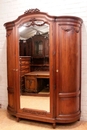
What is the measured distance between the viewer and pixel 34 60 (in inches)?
105

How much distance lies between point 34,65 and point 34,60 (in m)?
0.09

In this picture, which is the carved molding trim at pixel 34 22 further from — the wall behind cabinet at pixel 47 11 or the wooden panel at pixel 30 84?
the wooden panel at pixel 30 84

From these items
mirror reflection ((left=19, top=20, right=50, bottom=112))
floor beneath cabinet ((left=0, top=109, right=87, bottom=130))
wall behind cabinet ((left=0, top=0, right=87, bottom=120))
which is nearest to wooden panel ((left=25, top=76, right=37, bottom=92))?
mirror reflection ((left=19, top=20, right=50, bottom=112))

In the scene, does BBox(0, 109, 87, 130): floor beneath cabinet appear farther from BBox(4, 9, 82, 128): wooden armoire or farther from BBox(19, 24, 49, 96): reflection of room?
BBox(19, 24, 49, 96): reflection of room

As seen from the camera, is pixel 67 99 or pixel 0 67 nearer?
pixel 67 99

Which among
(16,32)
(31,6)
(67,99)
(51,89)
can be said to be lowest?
(67,99)

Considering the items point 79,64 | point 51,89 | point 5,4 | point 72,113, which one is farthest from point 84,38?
point 5,4

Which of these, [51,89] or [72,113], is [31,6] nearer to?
[51,89]

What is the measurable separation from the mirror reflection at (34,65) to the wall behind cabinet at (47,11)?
60 centimetres

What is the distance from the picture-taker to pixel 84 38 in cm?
279

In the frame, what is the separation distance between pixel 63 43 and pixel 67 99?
92 centimetres

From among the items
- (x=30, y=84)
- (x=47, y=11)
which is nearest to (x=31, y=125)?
(x=30, y=84)

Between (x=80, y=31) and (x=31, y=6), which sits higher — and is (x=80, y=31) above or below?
below

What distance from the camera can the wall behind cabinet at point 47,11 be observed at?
9.14 ft
